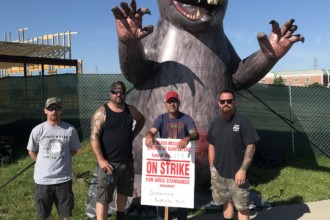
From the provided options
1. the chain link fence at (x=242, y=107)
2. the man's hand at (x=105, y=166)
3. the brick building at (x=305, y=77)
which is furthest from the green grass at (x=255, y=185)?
the brick building at (x=305, y=77)

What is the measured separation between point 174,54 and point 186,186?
158cm

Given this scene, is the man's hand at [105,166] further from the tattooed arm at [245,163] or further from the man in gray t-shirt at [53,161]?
the tattooed arm at [245,163]

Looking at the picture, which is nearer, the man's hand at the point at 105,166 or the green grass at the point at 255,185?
the man's hand at the point at 105,166

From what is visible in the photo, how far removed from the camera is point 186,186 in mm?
3764

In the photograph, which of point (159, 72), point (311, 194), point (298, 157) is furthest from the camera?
point (298, 157)

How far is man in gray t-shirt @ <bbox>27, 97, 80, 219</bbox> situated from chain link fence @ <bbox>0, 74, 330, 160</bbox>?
5070mm

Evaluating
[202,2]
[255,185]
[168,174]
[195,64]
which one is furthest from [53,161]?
[255,185]

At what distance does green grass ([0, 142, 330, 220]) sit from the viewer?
5113 millimetres

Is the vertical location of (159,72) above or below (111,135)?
above

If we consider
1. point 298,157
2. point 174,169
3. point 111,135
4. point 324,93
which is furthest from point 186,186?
point 324,93

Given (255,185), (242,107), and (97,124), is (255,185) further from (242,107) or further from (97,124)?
(97,124)

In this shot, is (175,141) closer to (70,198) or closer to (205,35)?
(70,198)

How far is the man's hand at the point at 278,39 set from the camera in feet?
14.2

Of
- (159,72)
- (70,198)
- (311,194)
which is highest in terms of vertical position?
(159,72)
